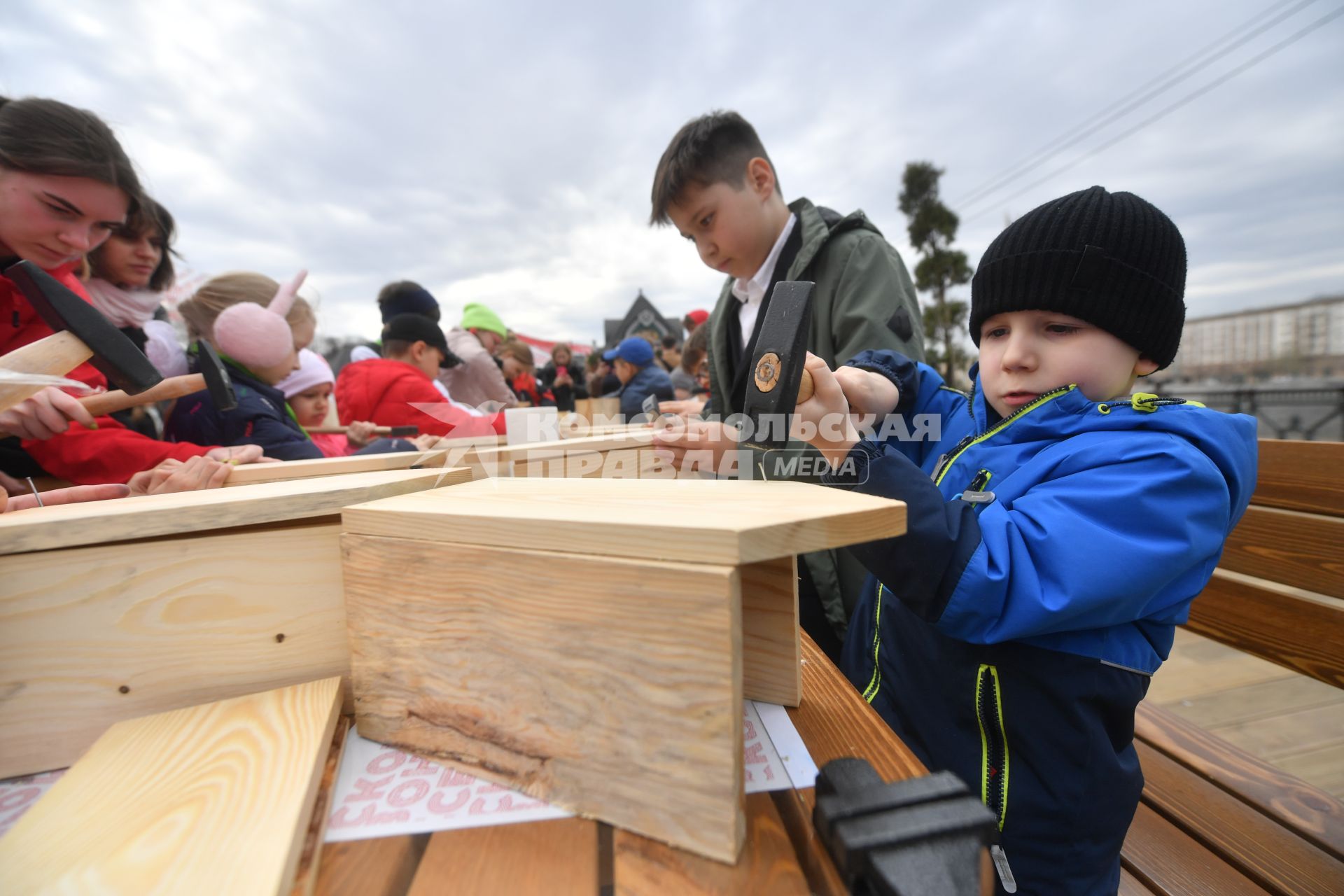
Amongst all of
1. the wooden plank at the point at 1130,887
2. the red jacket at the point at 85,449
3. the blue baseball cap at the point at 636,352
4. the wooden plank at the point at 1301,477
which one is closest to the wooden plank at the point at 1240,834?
the wooden plank at the point at 1130,887

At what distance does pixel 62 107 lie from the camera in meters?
1.56

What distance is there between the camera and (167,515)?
75 cm

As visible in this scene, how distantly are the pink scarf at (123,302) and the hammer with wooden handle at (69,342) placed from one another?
1.59 meters

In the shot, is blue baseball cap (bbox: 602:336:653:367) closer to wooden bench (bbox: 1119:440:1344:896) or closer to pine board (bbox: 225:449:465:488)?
pine board (bbox: 225:449:465:488)

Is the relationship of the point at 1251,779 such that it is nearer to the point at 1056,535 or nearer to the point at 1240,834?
the point at 1240,834

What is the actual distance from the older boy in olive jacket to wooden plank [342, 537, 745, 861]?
114 cm

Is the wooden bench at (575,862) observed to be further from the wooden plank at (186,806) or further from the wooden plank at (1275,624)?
the wooden plank at (1275,624)

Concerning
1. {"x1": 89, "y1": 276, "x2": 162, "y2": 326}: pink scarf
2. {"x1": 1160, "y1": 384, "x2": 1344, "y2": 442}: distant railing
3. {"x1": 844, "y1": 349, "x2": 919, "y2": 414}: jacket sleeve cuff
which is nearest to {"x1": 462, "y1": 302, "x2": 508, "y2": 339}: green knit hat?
{"x1": 89, "y1": 276, "x2": 162, "y2": 326}: pink scarf

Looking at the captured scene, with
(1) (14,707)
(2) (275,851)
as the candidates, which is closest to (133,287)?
(1) (14,707)

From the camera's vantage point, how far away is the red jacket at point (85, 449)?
1.60 m

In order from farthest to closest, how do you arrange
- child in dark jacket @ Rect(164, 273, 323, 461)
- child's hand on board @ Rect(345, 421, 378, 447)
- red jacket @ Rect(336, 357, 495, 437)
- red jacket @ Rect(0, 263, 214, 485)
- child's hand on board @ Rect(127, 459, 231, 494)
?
red jacket @ Rect(336, 357, 495, 437) < child's hand on board @ Rect(345, 421, 378, 447) < child in dark jacket @ Rect(164, 273, 323, 461) < red jacket @ Rect(0, 263, 214, 485) < child's hand on board @ Rect(127, 459, 231, 494)

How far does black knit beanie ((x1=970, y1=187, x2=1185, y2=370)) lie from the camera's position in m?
0.98

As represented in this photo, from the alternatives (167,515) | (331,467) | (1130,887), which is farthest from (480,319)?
(1130,887)

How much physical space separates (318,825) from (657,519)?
484 millimetres
